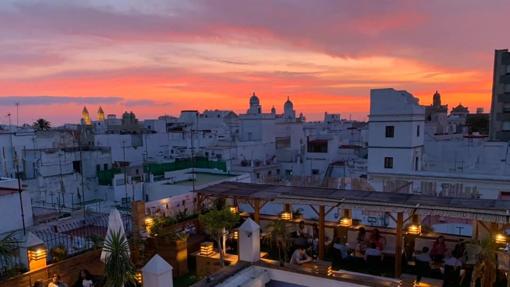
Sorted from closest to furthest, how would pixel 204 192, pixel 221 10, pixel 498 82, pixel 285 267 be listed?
A: pixel 285 267
pixel 204 192
pixel 221 10
pixel 498 82

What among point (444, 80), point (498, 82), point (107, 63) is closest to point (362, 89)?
point (444, 80)

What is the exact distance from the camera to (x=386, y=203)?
1212 cm

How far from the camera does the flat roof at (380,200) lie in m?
11.2

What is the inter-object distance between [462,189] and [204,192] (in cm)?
1847

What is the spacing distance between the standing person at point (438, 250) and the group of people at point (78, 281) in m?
10.0

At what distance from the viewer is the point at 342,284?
10.7 metres

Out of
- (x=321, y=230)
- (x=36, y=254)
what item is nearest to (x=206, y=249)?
(x=321, y=230)

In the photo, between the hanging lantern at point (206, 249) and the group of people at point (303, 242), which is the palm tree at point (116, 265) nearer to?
the hanging lantern at point (206, 249)

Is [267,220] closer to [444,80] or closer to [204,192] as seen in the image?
[204,192]

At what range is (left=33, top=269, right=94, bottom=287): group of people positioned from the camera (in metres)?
10.2

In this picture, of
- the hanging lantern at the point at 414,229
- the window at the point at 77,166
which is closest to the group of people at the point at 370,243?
the hanging lantern at the point at 414,229

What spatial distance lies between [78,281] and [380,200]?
371 inches

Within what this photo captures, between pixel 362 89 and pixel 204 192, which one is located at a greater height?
pixel 362 89

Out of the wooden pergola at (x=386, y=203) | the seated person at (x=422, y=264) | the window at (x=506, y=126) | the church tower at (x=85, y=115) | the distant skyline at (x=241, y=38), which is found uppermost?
the distant skyline at (x=241, y=38)
